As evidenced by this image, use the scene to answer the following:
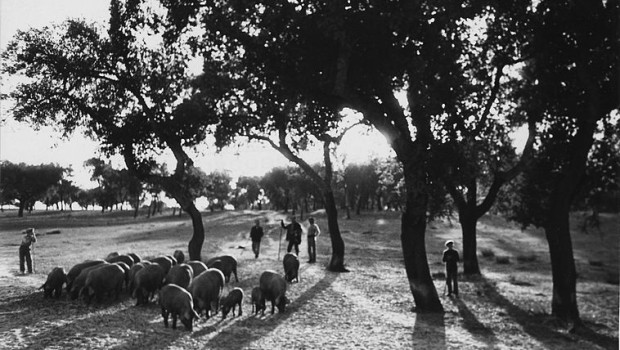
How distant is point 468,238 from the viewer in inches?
968

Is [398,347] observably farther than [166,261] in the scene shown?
No

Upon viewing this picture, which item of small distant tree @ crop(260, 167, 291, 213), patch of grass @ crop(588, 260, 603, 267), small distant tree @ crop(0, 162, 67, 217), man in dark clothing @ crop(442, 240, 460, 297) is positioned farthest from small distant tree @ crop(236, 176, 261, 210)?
man in dark clothing @ crop(442, 240, 460, 297)

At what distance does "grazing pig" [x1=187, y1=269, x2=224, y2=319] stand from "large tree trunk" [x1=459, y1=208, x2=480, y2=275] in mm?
15313

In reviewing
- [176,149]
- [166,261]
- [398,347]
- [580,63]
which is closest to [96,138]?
[176,149]

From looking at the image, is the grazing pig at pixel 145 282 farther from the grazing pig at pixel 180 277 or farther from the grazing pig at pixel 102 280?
the grazing pig at pixel 102 280

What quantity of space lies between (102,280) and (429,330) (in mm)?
10101

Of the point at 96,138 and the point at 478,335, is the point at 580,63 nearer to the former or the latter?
the point at 478,335

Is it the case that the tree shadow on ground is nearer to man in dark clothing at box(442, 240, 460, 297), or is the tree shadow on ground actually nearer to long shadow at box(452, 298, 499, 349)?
long shadow at box(452, 298, 499, 349)

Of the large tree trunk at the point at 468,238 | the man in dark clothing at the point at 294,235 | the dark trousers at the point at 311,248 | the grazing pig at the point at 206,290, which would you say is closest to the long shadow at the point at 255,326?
the grazing pig at the point at 206,290

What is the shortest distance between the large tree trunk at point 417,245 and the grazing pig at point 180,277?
7365 mm

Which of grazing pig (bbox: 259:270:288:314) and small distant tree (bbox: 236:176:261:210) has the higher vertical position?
small distant tree (bbox: 236:176:261:210)

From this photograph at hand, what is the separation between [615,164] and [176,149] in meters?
21.3

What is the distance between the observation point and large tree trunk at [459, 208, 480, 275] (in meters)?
23.8

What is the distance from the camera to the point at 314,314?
541 inches
